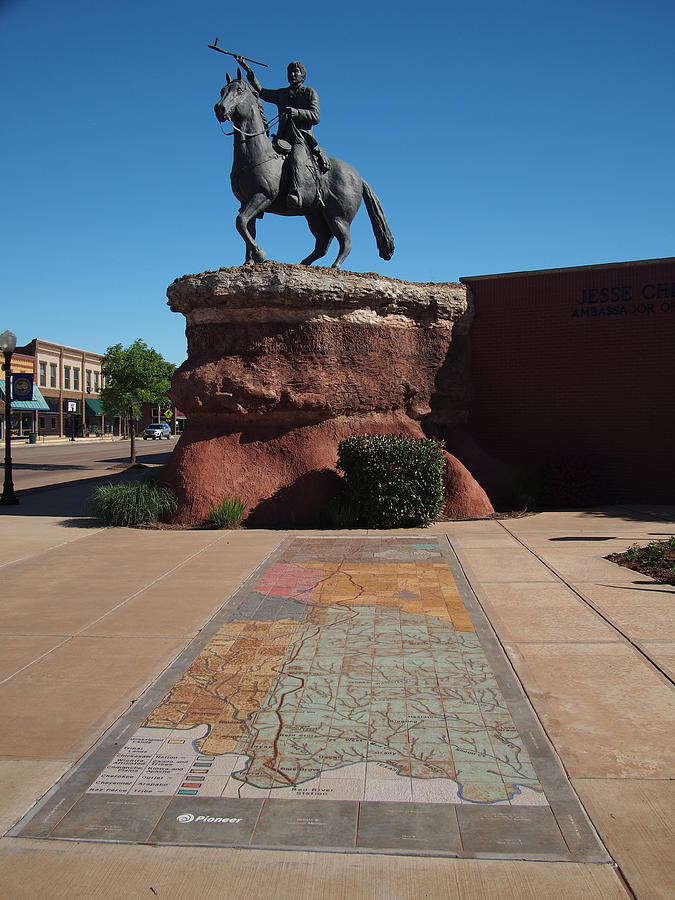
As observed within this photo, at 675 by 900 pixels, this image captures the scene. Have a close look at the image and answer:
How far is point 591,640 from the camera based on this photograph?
5.27 meters

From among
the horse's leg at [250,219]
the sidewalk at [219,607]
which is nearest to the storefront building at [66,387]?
the horse's leg at [250,219]

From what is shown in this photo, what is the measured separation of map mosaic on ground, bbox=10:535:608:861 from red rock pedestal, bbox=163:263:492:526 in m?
6.00

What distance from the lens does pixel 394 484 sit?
1078 centimetres

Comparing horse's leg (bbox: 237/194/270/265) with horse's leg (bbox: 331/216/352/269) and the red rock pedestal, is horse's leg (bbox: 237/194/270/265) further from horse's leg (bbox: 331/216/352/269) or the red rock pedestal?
horse's leg (bbox: 331/216/352/269)

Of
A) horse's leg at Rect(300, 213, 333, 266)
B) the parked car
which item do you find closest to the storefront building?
the parked car

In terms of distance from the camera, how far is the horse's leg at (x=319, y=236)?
1385cm

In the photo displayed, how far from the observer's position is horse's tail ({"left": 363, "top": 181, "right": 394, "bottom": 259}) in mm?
14023

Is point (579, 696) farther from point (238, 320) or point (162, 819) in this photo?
point (238, 320)

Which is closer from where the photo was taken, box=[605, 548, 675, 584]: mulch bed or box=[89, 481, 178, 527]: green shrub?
box=[605, 548, 675, 584]: mulch bed

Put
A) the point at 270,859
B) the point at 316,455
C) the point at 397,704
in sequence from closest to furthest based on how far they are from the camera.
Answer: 1. the point at 270,859
2. the point at 397,704
3. the point at 316,455

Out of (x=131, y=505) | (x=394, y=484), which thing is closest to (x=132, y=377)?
(x=131, y=505)

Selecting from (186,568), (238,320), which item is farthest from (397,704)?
(238,320)

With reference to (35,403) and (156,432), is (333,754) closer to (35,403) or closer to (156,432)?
(35,403)

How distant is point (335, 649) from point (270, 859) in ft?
7.73
